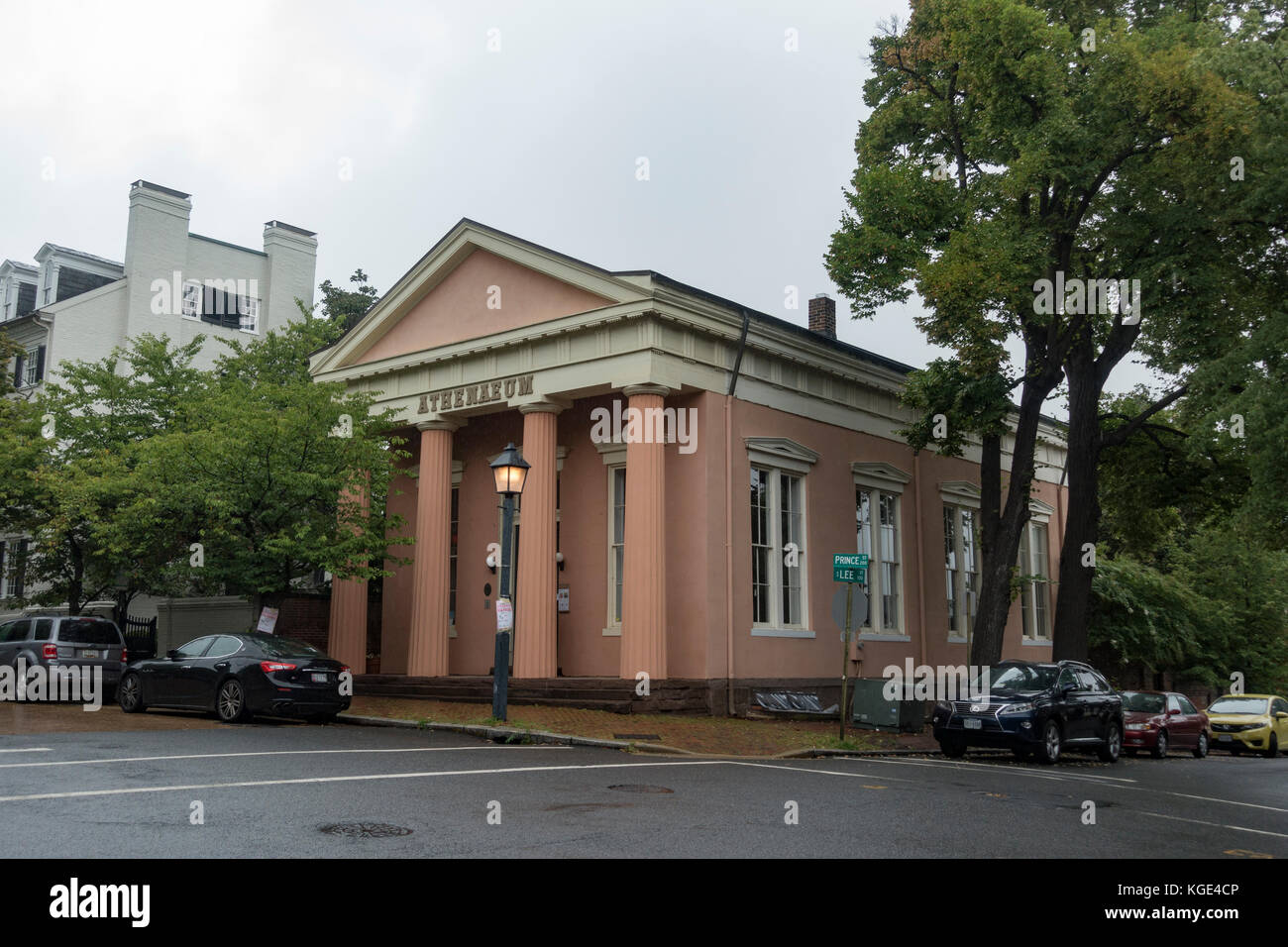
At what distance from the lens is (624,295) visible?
21.8 m

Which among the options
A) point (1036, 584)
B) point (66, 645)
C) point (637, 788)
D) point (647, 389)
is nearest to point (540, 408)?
point (647, 389)

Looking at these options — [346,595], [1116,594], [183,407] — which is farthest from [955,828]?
[1116,594]

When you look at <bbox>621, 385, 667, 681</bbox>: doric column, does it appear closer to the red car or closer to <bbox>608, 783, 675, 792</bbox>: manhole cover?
<bbox>608, 783, 675, 792</bbox>: manhole cover

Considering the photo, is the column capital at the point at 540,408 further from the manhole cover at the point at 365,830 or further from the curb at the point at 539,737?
the manhole cover at the point at 365,830

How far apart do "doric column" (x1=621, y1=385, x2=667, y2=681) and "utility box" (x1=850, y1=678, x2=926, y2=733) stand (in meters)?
3.90

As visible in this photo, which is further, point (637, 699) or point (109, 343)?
point (109, 343)

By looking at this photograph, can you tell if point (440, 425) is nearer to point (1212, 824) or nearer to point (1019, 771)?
point (1019, 771)

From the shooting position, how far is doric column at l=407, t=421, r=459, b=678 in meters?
24.3

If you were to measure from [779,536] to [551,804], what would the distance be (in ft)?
48.5

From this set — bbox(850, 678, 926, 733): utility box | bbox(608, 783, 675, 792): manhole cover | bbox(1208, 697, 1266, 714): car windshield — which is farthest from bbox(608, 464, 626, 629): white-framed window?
bbox(1208, 697, 1266, 714): car windshield

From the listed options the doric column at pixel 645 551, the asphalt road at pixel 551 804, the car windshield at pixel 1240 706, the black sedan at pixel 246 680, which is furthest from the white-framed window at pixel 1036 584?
the black sedan at pixel 246 680

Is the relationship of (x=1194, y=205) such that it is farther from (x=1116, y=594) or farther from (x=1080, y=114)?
(x=1116, y=594)

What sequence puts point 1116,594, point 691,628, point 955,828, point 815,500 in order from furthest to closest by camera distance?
point 1116,594 → point 815,500 → point 691,628 → point 955,828

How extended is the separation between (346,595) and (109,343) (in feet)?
62.3
